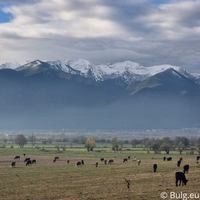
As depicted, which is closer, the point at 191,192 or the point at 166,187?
the point at 191,192

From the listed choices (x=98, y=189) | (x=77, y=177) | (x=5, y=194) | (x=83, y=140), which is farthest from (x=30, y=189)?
(x=83, y=140)

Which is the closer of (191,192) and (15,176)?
(191,192)

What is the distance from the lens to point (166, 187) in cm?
3391

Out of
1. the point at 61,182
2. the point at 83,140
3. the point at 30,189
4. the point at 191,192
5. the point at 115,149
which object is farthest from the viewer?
the point at 83,140

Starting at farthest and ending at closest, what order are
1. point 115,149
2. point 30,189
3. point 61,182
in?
point 115,149
point 61,182
point 30,189

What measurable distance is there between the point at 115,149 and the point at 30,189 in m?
92.2

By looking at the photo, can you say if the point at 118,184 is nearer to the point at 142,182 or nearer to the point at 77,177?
the point at 142,182

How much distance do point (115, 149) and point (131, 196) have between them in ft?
320

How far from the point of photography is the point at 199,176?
40.9m

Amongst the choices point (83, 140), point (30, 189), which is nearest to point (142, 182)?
point (30, 189)

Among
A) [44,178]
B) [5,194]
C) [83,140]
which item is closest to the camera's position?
[5,194]

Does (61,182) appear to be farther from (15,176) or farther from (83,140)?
(83,140)

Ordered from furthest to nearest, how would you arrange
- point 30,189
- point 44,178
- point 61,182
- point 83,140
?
1. point 83,140
2. point 44,178
3. point 61,182
4. point 30,189

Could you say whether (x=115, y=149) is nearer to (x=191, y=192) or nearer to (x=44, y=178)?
(x=44, y=178)
